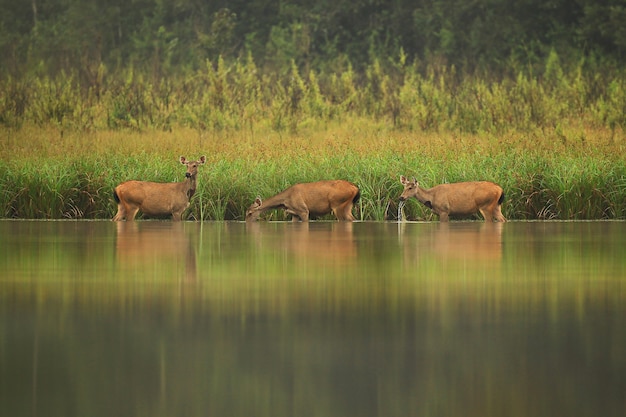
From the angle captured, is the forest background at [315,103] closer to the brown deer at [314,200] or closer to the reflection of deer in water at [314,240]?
the brown deer at [314,200]

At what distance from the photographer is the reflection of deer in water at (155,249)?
35.7 feet

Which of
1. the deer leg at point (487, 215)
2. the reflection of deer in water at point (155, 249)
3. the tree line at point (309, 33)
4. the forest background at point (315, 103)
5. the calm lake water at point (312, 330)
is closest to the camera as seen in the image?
the calm lake water at point (312, 330)

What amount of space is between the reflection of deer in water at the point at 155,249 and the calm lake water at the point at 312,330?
4 centimetres

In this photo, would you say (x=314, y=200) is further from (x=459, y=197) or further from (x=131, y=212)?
(x=131, y=212)

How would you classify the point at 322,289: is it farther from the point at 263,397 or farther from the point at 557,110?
the point at 557,110

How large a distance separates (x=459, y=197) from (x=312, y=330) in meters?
10.0

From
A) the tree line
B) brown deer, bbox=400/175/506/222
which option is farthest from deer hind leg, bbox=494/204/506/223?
the tree line

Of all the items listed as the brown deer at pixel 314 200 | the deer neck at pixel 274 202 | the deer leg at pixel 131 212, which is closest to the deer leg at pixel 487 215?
the brown deer at pixel 314 200

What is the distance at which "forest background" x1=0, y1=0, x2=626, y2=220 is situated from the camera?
1862 cm

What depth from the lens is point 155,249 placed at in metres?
12.8

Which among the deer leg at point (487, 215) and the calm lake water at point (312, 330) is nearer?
the calm lake water at point (312, 330)

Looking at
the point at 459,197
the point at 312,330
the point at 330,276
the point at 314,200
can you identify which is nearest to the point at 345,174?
the point at 314,200

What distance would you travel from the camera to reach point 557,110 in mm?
30016

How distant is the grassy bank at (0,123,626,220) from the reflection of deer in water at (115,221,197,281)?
1655mm
